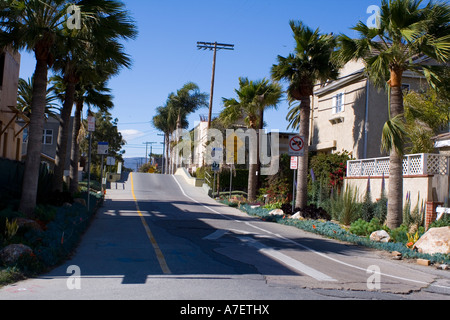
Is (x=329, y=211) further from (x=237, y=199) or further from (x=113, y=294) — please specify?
(x=113, y=294)

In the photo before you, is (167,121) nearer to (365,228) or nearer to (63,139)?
(63,139)

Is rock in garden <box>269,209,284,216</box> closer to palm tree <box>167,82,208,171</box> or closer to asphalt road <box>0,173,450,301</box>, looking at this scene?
asphalt road <box>0,173,450,301</box>

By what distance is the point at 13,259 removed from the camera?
328 inches

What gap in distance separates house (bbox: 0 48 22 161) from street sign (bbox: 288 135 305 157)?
1125 centimetres

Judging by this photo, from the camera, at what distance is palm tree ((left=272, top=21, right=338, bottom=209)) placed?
20.9 m

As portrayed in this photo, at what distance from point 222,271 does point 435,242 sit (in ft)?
21.2

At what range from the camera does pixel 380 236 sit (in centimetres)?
1386

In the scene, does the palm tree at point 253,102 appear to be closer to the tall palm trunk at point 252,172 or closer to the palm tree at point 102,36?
the tall palm trunk at point 252,172

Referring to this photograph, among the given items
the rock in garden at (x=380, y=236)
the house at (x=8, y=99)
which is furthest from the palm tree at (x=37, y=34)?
the rock in garden at (x=380, y=236)

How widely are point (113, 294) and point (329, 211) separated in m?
14.7

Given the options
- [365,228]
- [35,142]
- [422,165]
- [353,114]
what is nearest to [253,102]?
[353,114]

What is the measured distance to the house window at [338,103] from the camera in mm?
27778
